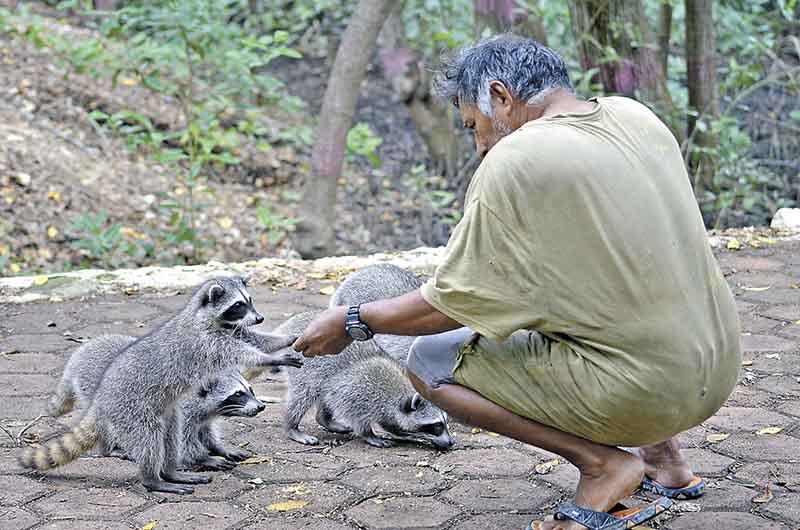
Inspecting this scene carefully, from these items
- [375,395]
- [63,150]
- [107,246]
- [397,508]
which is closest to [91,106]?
[63,150]

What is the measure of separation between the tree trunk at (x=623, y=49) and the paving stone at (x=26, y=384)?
5729mm

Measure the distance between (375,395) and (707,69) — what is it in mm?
6441

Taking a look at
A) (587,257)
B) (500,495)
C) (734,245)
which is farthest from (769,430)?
(734,245)

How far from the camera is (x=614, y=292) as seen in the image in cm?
373

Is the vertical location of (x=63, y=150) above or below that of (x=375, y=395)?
above

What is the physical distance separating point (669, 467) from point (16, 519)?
242cm

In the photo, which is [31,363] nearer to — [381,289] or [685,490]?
[381,289]

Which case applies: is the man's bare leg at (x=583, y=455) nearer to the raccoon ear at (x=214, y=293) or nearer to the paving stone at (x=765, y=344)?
the raccoon ear at (x=214, y=293)

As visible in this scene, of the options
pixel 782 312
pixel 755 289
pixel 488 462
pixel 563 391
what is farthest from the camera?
pixel 755 289

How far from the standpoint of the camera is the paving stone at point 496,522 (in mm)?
4262

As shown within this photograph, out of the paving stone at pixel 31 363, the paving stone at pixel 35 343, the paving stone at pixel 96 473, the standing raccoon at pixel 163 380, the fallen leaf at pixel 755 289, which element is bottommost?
the fallen leaf at pixel 755 289

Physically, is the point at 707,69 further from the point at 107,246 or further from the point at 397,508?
the point at 397,508

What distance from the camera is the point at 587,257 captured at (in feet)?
12.2

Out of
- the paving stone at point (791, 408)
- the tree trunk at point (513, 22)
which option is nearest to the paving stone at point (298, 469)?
the paving stone at point (791, 408)
